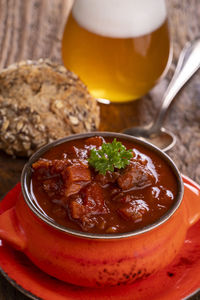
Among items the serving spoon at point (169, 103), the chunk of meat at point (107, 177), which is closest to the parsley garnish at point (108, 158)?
the chunk of meat at point (107, 177)

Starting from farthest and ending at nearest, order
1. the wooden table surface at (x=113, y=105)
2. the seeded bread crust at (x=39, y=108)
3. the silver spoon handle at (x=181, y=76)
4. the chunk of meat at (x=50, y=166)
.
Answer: the silver spoon handle at (x=181, y=76) < the wooden table surface at (x=113, y=105) < the seeded bread crust at (x=39, y=108) < the chunk of meat at (x=50, y=166)

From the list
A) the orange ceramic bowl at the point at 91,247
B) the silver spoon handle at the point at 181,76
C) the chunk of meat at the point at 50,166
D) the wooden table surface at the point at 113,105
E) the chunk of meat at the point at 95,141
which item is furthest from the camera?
the silver spoon handle at the point at 181,76

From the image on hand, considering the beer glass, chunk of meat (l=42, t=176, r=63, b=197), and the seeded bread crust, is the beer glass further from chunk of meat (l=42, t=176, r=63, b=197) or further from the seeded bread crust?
chunk of meat (l=42, t=176, r=63, b=197)

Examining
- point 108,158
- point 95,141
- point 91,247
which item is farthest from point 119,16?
point 91,247

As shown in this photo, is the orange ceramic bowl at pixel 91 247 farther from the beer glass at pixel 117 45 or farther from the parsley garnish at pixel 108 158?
the beer glass at pixel 117 45

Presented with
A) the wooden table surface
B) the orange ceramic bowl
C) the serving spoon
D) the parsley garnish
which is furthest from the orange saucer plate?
the serving spoon

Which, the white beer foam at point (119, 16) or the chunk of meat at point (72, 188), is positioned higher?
the white beer foam at point (119, 16)

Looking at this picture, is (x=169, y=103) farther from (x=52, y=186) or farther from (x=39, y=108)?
(x=52, y=186)

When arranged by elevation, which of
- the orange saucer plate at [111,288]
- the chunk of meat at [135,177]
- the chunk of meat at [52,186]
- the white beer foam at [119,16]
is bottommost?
the orange saucer plate at [111,288]
